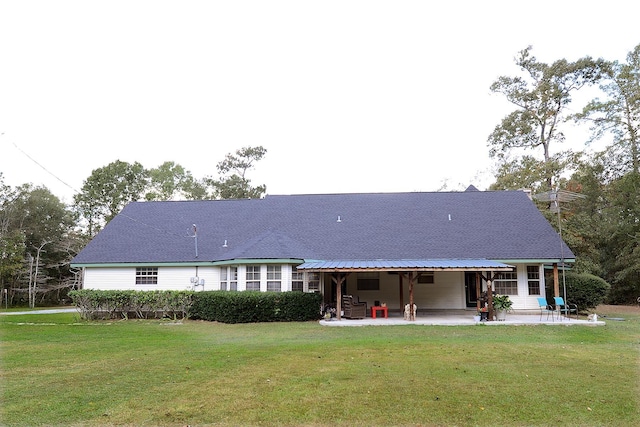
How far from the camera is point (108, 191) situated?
40.7 metres

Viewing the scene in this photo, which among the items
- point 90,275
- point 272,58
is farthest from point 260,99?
point 90,275

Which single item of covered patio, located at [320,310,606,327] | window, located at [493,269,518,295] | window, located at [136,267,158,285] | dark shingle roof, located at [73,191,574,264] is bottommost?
covered patio, located at [320,310,606,327]

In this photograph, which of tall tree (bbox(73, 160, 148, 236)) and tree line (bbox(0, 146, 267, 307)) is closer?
tree line (bbox(0, 146, 267, 307))

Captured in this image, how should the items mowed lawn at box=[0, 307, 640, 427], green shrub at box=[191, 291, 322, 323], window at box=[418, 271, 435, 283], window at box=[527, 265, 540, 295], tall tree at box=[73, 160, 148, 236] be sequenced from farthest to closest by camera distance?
tall tree at box=[73, 160, 148, 236], window at box=[418, 271, 435, 283], window at box=[527, 265, 540, 295], green shrub at box=[191, 291, 322, 323], mowed lawn at box=[0, 307, 640, 427]

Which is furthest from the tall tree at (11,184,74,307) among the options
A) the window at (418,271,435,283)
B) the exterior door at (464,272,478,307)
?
the exterior door at (464,272,478,307)

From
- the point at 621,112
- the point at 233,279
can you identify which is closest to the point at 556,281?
the point at 233,279

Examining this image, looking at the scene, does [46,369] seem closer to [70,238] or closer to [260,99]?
[260,99]

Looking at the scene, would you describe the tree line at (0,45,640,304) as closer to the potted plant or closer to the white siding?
the potted plant

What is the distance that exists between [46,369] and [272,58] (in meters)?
12.7

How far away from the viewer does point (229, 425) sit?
530 centimetres

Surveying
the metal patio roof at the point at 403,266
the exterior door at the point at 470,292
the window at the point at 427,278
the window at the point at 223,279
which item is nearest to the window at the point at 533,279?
the exterior door at the point at 470,292

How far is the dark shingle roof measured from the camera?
20.3 metres

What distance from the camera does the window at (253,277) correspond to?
18.9 m

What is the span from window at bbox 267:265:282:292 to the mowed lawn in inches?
217
